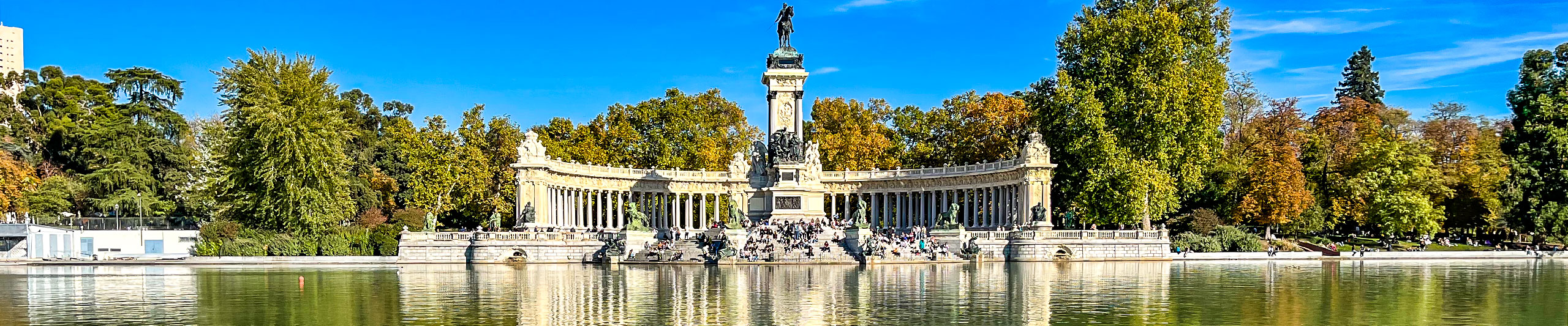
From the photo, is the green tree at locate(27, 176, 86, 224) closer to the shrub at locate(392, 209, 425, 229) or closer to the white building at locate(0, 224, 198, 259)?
the white building at locate(0, 224, 198, 259)

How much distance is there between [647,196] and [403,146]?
14.6 meters

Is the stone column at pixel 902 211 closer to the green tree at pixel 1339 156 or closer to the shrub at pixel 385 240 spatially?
the green tree at pixel 1339 156

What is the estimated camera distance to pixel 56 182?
198 feet

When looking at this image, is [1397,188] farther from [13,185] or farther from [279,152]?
[13,185]

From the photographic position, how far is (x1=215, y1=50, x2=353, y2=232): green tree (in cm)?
5184

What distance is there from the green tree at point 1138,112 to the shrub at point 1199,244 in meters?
2.07

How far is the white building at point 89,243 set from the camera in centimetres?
5238

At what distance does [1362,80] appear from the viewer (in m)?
81.1

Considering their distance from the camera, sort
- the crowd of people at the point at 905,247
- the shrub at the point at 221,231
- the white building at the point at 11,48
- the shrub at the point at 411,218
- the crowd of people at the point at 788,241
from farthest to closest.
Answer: the white building at the point at 11,48 → the shrub at the point at 411,218 → the shrub at the point at 221,231 → the crowd of people at the point at 905,247 → the crowd of people at the point at 788,241

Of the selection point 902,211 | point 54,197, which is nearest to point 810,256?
point 902,211

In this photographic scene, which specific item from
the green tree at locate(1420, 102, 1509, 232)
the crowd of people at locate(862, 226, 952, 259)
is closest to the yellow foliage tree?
the crowd of people at locate(862, 226, 952, 259)

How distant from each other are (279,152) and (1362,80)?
223 ft

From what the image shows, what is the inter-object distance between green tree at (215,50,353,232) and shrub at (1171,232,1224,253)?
3670 centimetres

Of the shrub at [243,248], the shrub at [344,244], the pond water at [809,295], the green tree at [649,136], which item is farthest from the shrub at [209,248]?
the green tree at [649,136]
